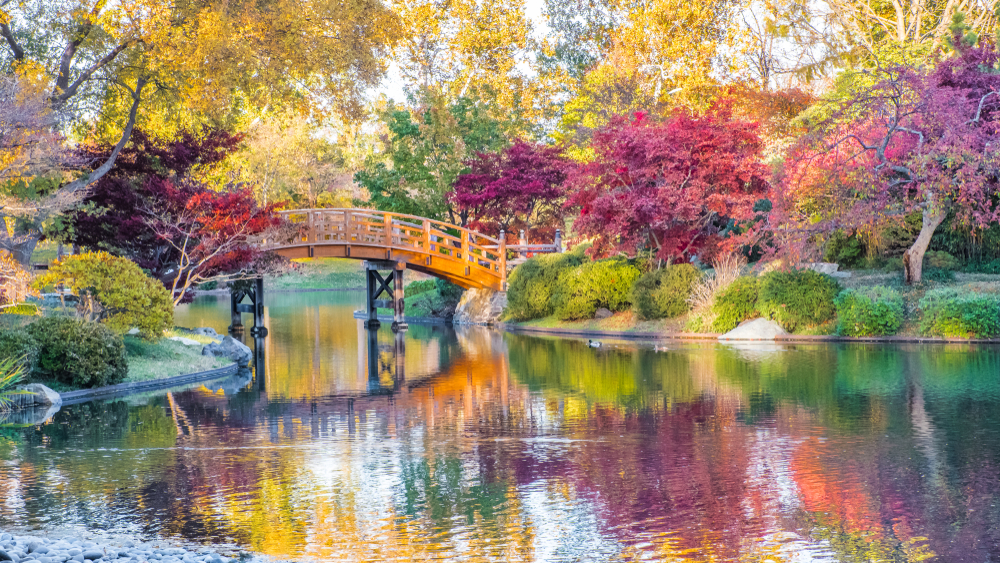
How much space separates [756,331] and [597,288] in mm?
5235

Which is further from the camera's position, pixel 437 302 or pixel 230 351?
pixel 437 302

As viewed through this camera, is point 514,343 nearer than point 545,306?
Yes

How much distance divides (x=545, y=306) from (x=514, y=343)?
4351 millimetres

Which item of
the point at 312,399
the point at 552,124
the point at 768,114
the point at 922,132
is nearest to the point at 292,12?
the point at 312,399

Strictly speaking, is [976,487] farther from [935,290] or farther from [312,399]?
[935,290]

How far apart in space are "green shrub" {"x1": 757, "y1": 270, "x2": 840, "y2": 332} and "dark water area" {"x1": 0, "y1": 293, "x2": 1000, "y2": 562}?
16.8ft

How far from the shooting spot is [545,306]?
28797mm

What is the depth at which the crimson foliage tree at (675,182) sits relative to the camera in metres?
24.8

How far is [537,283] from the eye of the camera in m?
28.9

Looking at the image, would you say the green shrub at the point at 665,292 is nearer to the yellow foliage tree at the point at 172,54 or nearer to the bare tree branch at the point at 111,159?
the yellow foliage tree at the point at 172,54

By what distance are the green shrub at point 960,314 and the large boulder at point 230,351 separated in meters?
14.2

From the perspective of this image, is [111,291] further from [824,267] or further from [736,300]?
[824,267]

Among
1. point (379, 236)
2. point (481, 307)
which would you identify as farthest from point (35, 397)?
point (481, 307)

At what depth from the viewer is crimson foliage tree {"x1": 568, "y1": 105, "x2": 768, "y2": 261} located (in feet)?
81.3
